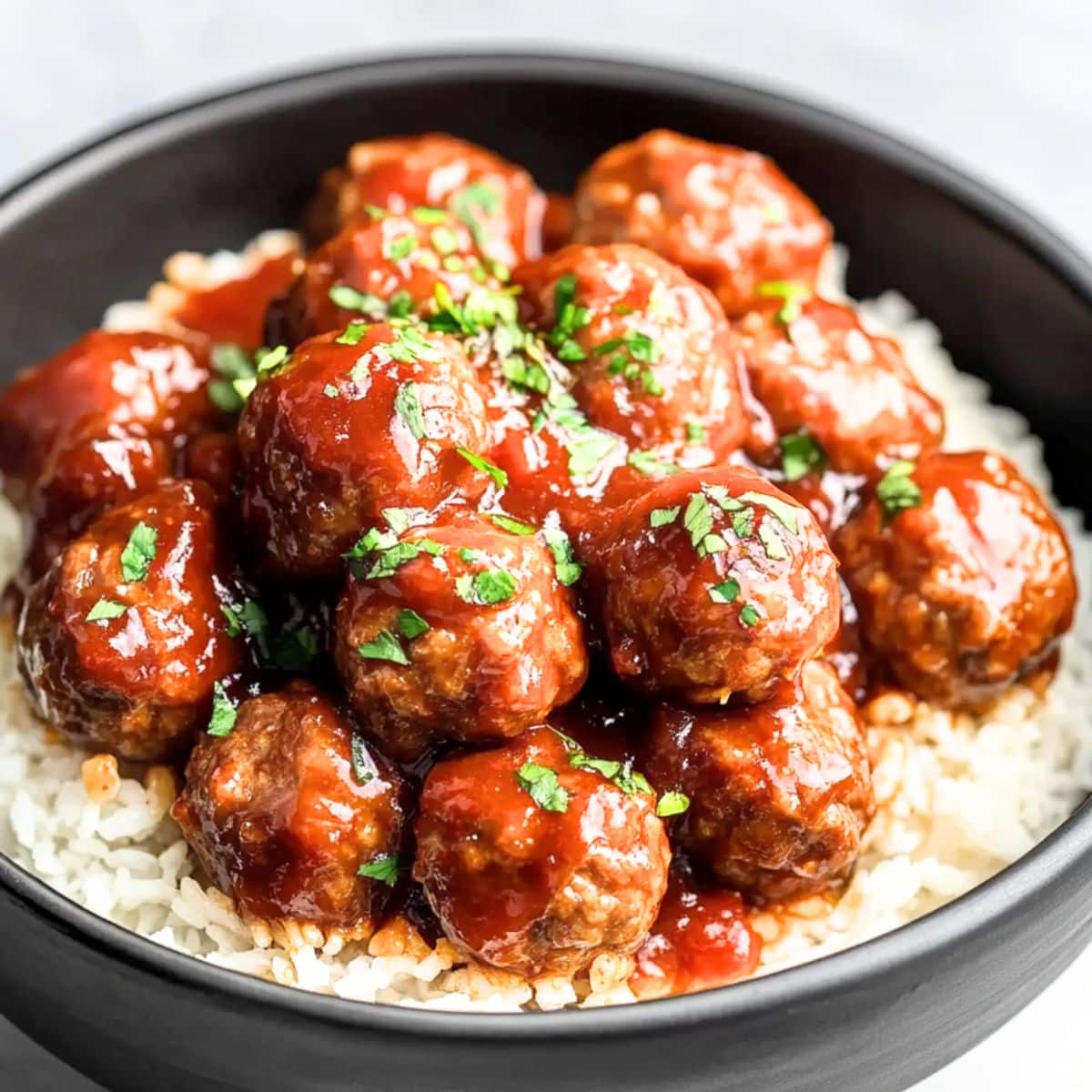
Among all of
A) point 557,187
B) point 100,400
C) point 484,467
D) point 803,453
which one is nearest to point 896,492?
point 803,453

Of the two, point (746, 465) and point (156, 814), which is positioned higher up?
point (746, 465)

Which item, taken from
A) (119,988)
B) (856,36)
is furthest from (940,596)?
(856,36)

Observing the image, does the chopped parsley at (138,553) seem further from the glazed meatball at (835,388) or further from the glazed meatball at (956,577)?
the glazed meatball at (956,577)

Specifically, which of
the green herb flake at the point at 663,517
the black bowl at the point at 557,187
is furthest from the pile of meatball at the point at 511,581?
the black bowl at the point at 557,187

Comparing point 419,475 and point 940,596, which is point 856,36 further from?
point 419,475

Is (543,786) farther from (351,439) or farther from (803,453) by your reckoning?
(803,453)

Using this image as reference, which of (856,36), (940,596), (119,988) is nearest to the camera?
(119,988)

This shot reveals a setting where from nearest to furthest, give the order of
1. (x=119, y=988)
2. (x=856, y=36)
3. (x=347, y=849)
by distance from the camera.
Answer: (x=119, y=988)
(x=347, y=849)
(x=856, y=36)
